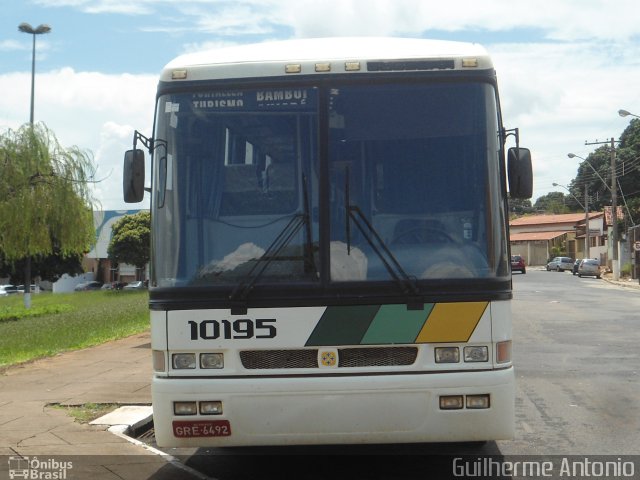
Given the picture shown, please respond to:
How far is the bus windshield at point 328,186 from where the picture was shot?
19.1 feet

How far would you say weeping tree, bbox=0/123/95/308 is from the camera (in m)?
29.6

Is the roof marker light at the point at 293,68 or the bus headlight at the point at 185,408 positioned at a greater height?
the roof marker light at the point at 293,68

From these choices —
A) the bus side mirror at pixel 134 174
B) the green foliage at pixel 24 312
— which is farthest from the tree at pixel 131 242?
the bus side mirror at pixel 134 174

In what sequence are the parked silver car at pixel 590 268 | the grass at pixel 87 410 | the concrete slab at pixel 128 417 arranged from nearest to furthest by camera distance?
1. the concrete slab at pixel 128 417
2. the grass at pixel 87 410
3. the parked silver car at pixel 590 268

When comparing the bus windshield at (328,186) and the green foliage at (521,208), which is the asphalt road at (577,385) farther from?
the green foliage at (521,208)

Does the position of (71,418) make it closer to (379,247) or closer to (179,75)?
(179,75)

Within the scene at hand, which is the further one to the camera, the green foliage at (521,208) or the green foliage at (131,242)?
the green foliage at (521,208)

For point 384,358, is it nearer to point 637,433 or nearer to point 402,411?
point 402,411

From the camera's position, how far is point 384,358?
18.8 feet

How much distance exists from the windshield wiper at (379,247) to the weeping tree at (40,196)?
25.8 metres

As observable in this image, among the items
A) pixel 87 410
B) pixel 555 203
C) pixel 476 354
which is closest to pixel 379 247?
pixel 476 354

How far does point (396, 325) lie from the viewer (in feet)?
18.7

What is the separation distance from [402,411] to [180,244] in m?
1.82

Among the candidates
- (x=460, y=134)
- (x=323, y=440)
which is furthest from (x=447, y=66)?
(x=323, y=440)
